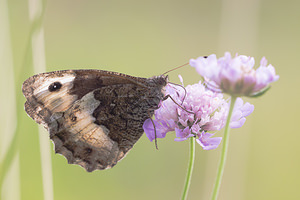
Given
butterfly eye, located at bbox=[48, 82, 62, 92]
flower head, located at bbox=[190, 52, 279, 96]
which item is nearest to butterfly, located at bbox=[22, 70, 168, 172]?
butterfly eye, located at bbox=[48, 82, 62, 92]

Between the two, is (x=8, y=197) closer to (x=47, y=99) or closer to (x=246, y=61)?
(x=47, y=99)

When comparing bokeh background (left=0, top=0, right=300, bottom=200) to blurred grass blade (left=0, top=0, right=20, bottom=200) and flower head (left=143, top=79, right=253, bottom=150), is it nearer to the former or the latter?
blurred grass blade (left=0, top=0, right=20, bottom=200)

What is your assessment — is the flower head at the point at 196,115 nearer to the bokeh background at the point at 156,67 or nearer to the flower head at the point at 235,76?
the flower head at the point at 235,76

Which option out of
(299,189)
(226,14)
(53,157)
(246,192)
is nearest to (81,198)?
(53,157)

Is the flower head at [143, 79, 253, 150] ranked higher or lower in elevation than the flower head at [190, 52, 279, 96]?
lower

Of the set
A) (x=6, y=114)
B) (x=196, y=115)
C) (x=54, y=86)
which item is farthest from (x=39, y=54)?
(x=196, y=115)

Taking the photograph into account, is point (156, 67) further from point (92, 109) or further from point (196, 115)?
point (196, 115)

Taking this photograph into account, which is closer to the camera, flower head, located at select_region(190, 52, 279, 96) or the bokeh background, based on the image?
flower head, located at select_region(190, 52, 279, 96)
